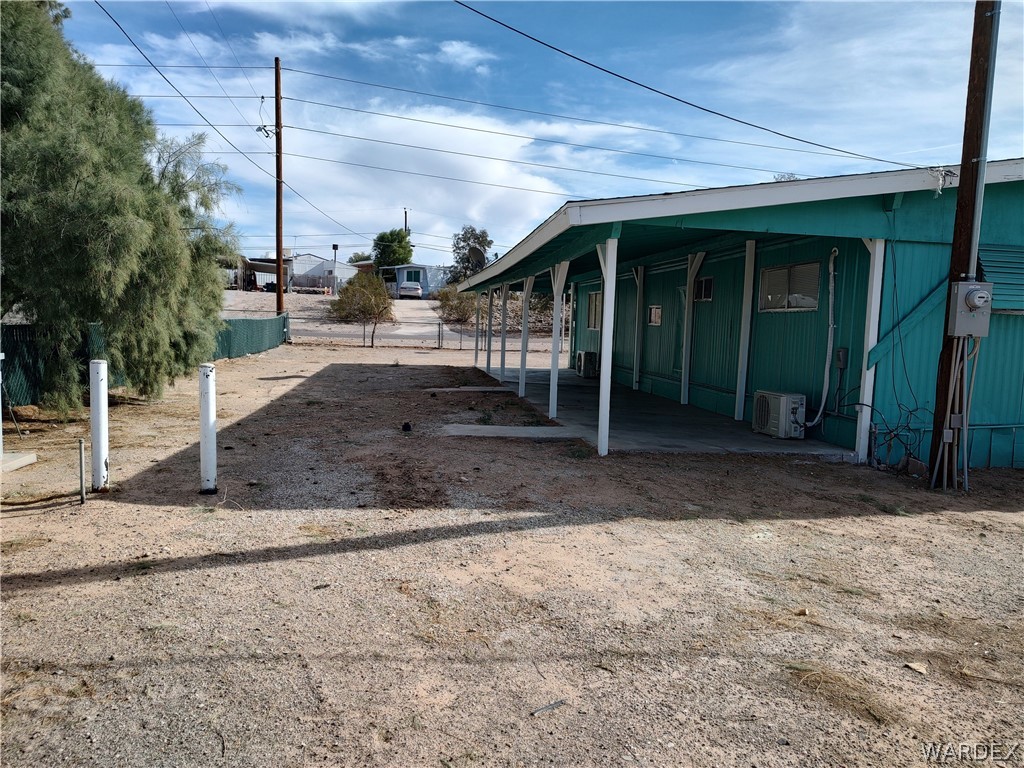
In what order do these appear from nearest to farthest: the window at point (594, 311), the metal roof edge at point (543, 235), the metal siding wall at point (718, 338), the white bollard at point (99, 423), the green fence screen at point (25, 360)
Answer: the white bollard at point (99, 423)
the metal roof edge at point (543, 235)
the green fence screen at point (25, 360)
the metal siding wall at point (718, 338)
the window at point (594, 311)

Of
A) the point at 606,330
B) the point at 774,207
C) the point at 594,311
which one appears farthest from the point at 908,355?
the point at 594,311

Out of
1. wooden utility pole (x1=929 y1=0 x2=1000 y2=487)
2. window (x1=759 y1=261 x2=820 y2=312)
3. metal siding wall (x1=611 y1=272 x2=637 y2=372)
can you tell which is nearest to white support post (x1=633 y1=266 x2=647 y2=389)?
metal siding wall (x1=611 y1=272 x2=637 y2=372)

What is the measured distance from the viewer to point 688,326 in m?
12.7

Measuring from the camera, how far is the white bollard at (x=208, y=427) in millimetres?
5898

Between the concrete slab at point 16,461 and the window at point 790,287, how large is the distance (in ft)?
30.1

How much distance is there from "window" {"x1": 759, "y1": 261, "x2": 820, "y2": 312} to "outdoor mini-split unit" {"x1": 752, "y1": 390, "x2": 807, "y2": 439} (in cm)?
122

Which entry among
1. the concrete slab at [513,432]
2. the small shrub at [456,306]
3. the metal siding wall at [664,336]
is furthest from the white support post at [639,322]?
the small shrub at [456,306]

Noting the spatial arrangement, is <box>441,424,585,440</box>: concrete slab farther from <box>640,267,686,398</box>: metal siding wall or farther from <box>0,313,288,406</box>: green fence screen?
<box>0,313,288,406</box>: green fence screen

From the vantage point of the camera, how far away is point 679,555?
5000mm

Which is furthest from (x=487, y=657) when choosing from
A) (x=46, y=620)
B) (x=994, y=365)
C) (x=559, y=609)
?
(x=994, y=365)

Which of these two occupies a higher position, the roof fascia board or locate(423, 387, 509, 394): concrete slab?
the roof fascia board

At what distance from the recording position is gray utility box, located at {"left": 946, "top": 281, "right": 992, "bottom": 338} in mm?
6980

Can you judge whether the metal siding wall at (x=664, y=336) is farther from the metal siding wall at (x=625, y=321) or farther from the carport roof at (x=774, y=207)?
the carport roof at (x=774, y=207)

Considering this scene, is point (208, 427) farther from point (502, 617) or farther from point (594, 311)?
point (594, 311)
